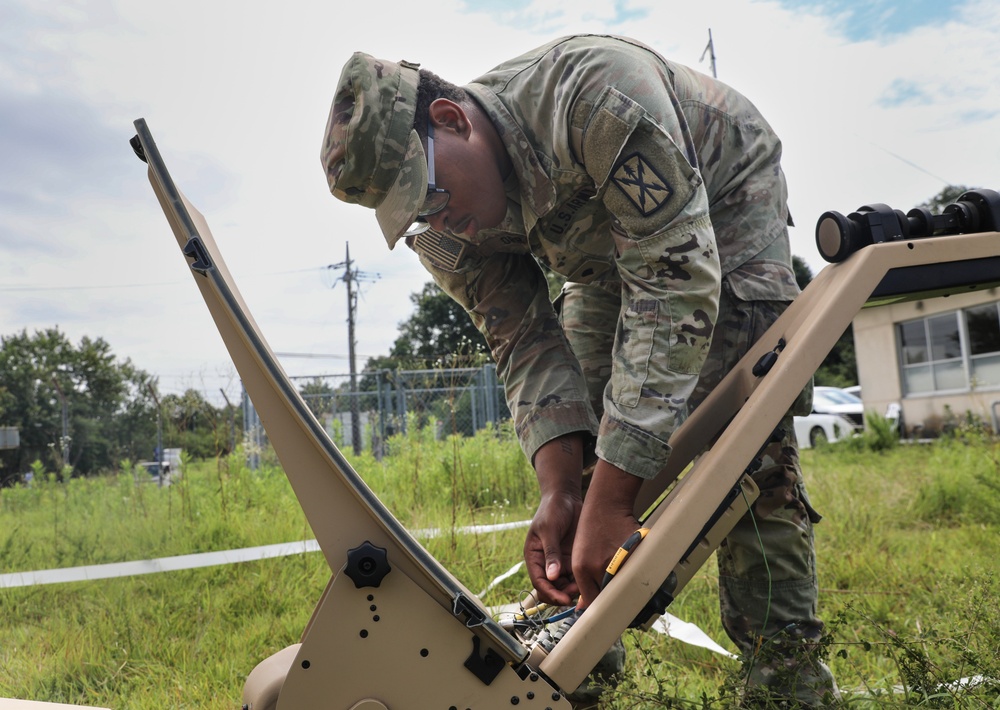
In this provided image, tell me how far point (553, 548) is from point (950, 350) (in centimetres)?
1510

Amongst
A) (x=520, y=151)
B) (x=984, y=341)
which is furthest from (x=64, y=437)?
(x=984, y=341)

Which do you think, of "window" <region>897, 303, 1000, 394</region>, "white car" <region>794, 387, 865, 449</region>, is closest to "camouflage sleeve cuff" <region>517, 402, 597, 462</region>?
"white car" <region>794, 387, 865, 449</region>

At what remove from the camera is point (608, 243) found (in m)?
1.74

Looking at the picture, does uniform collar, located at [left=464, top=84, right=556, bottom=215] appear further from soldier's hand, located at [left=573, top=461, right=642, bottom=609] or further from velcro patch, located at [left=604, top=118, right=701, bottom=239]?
soldier's hand, located at [left=573, top=461, right=642, bottom=609]

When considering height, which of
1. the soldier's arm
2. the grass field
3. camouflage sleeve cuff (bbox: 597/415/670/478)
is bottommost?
the grass field

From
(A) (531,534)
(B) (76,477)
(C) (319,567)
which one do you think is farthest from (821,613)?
(B) (76,477)

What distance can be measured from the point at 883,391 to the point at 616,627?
1639cm

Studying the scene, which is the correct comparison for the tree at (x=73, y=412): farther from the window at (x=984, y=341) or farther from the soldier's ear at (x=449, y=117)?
the window at (x=984, y=341)

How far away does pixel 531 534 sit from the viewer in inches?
65.6

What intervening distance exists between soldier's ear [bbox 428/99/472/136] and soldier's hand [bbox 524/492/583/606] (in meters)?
0.86

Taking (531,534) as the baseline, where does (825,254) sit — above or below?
above

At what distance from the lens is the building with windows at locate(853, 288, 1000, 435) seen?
1312 cm

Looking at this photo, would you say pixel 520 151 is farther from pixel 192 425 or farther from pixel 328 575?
pixel 192 425

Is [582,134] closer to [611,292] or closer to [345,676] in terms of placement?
[611,292]
